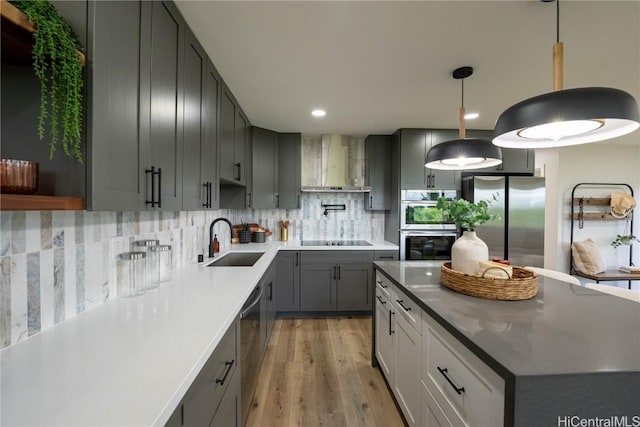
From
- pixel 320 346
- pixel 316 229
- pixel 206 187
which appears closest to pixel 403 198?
pixel 316 229

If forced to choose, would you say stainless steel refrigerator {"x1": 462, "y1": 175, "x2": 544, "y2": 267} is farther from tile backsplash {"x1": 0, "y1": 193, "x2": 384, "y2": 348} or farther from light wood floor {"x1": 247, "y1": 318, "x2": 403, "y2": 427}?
tile backsplash {"x1": 0, "y1": 193, "x2": 384, "y2": 348}

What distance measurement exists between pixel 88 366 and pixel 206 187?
1241 millimetres

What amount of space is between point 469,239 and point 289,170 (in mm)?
2489

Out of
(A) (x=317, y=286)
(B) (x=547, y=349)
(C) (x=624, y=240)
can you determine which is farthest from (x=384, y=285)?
(C) (x=624, y=240)

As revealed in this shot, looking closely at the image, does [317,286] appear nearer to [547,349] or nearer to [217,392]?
[217,392]

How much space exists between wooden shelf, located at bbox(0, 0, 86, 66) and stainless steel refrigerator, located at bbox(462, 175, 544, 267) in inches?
135

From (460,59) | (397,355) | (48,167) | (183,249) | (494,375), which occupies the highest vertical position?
(460,59)

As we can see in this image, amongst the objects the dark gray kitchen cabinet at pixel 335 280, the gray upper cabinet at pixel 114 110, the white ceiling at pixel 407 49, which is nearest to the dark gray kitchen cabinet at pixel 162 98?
the gray upper cabinet at pixel 114 110

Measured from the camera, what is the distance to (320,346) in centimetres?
259

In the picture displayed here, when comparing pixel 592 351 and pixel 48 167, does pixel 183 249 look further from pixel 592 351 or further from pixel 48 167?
pixel 592 351

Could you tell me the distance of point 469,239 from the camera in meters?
1.56

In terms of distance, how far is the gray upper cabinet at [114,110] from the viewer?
0.78 m

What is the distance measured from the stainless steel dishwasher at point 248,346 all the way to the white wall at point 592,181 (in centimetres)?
462

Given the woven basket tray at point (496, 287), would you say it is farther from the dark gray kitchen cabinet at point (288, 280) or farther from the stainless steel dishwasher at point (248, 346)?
the dark gray kitchen cabinet at point (288, 280)
